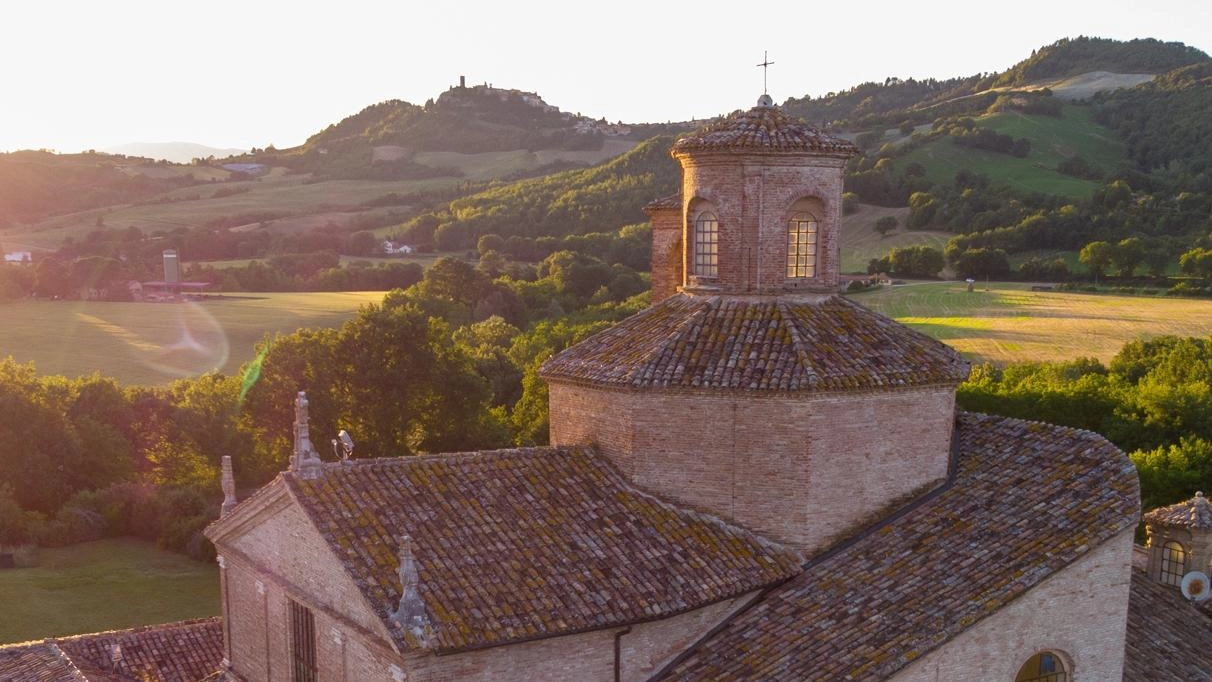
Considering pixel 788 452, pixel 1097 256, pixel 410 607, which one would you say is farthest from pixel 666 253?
pixel 1097 256

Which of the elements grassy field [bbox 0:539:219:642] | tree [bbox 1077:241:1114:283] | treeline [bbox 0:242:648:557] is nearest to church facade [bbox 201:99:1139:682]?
grassy field [bbox 0:539:219:642]

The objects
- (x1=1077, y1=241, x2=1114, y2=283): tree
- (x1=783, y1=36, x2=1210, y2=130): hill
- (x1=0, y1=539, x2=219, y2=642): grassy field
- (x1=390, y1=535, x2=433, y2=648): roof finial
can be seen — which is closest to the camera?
(x1=390, y1=535, x2=433, y2=648): roof finial

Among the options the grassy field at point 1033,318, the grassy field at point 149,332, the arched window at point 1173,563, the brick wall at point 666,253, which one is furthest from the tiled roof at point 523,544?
the grassy field at point 1033,318

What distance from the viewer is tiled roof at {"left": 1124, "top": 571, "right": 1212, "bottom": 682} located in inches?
633

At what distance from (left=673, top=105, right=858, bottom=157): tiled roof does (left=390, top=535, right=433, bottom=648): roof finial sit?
9.51 m

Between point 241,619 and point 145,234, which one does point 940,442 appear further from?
point 145,234

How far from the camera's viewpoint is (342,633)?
47.7 ft

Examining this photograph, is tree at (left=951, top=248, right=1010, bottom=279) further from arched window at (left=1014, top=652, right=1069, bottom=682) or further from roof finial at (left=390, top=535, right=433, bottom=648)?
roof finial at (left=390, top=535, right=433, bottom=648)

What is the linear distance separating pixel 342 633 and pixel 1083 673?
11683 mm

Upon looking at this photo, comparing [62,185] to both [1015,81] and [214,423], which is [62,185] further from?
[1015,81]

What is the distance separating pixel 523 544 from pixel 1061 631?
837 cm

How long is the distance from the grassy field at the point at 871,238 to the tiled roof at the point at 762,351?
6516cm

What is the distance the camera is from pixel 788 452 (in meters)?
15.6

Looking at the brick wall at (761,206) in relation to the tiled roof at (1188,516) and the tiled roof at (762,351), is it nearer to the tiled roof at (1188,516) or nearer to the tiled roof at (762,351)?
the tiled roof at (762,351)
